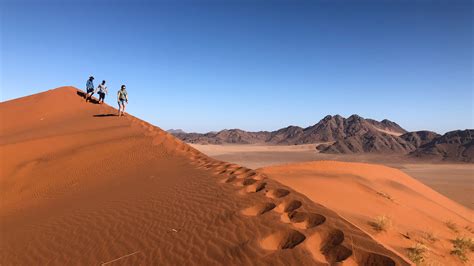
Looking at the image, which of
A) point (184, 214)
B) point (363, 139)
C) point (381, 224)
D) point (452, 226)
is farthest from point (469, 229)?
point (363, 139)

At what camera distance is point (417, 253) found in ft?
17.6

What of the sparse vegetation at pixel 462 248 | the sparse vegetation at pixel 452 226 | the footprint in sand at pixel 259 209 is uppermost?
the footprint in sand at pixel 259 209

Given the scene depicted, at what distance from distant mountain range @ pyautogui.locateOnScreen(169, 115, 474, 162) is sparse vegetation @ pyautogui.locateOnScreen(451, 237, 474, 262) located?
53768mm

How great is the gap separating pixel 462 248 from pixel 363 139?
70.4 m

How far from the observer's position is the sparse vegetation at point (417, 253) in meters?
5.02

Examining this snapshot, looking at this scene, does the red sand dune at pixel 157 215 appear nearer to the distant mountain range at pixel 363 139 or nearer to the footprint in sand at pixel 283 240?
the footprint in sand at pixel 283 240

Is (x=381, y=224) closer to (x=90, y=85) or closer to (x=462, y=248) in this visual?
(x=462, y=248)

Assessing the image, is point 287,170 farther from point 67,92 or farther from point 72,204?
point 67,92

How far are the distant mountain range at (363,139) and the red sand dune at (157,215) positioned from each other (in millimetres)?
55993

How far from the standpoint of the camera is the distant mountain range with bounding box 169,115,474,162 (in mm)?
58347

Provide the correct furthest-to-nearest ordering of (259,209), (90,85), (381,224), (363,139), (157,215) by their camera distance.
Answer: (363,139) → (90,85) → (381,224) → (157,215) → (259,209)

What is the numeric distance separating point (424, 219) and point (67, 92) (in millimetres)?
21794

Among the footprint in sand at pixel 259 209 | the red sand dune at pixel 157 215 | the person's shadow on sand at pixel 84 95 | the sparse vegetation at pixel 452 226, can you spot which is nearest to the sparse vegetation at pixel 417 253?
A: the red sand dune at pixel 157 215

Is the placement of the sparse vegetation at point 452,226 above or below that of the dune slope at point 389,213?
below
